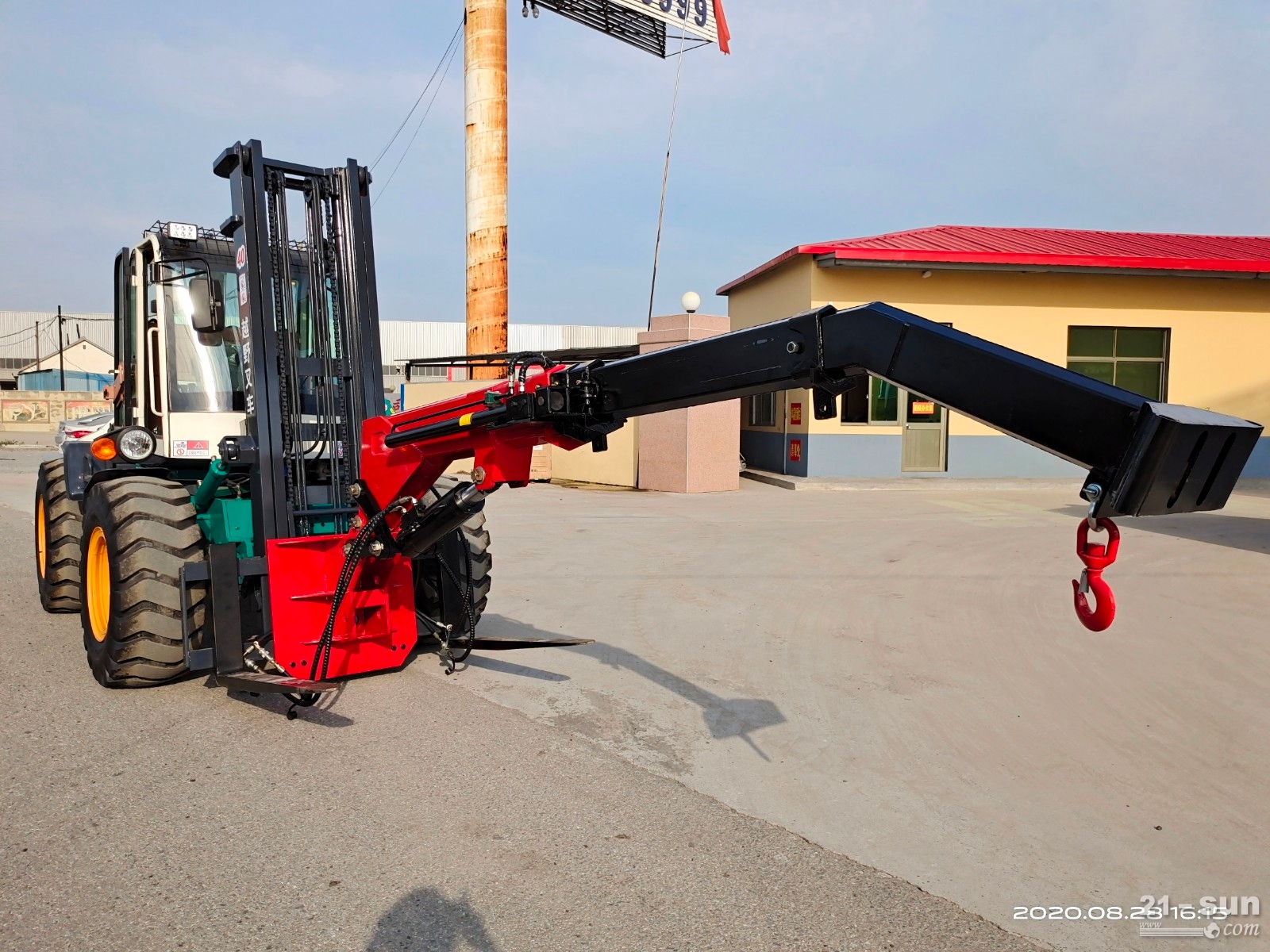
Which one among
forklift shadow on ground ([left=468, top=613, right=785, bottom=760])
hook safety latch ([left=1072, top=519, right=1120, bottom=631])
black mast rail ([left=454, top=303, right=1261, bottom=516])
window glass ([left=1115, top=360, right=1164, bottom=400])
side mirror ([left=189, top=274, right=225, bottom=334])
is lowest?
forklift shadow on ground ([left=468, top=613, right=785, bottom=760])

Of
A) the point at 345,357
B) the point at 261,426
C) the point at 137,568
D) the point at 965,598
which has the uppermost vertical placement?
the point at 345,357

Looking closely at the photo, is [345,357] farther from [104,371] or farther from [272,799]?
[104,371]

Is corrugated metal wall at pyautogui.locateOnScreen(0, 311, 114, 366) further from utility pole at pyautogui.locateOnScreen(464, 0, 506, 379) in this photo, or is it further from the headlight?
the headlight

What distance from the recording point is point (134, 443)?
589cm

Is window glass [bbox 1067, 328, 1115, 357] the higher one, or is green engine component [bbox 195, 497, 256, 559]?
window glass [bbox 1067, 328, 1115, 357]

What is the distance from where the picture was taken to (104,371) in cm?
6938

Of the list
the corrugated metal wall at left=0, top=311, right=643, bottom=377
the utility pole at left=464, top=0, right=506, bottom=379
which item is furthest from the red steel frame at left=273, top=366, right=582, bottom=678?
the corrugated metal wall at left=0, top=311, right=643, bottom=377

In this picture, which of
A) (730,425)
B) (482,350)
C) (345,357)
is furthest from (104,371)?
(345,357)

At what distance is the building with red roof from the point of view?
1870cm

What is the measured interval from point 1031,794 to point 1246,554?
785 cm

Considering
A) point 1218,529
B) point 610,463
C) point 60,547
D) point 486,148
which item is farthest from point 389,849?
point 486,148

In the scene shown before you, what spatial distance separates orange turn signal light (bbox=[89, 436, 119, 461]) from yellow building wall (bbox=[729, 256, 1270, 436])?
47.1ft

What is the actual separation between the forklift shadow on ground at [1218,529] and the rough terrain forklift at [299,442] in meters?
8.93

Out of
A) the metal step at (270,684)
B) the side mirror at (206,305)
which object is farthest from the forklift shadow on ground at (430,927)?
the side mirror at (206,305)
